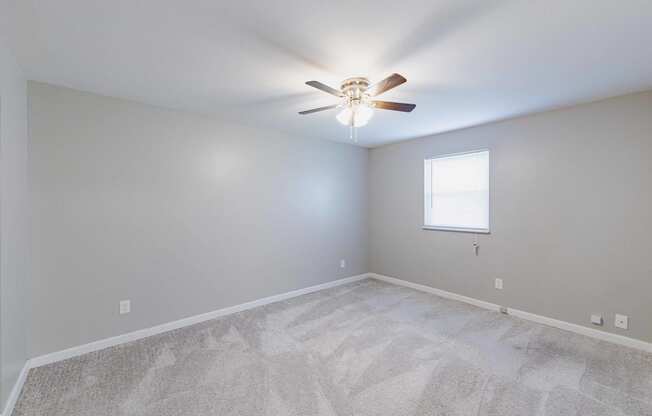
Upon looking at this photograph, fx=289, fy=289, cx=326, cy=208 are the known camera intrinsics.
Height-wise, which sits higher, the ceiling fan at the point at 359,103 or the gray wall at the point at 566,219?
the ceiling fan at the point at 359,103

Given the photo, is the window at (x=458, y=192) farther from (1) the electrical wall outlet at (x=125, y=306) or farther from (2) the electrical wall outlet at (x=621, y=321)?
(1) the electrical wall outlet at (x=125, y=306)

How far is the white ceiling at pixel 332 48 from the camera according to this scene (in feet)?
5.00

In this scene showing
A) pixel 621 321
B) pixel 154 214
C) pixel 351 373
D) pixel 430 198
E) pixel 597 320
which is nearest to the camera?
pixel 351 373

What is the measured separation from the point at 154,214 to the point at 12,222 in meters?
1.10

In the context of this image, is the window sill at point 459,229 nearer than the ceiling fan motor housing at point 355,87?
No

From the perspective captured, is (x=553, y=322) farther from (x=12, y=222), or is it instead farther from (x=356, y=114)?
(x=12, y=222)

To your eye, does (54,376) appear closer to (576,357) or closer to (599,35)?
(576,357)

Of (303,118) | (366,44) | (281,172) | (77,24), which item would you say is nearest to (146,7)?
(77,24)

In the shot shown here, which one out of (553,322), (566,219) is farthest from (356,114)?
(553,322)

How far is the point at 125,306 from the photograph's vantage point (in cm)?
279

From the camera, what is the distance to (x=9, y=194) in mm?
1868

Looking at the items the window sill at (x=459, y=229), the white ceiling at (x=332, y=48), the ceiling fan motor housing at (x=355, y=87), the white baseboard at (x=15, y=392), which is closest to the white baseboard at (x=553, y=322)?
the window sill at (x=459, y=229)

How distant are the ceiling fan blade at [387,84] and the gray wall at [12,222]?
2.28m

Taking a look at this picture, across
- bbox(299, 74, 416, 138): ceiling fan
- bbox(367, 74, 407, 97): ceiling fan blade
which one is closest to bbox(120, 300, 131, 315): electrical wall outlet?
bbox(299, 74, 416, 138): ceiling fan
